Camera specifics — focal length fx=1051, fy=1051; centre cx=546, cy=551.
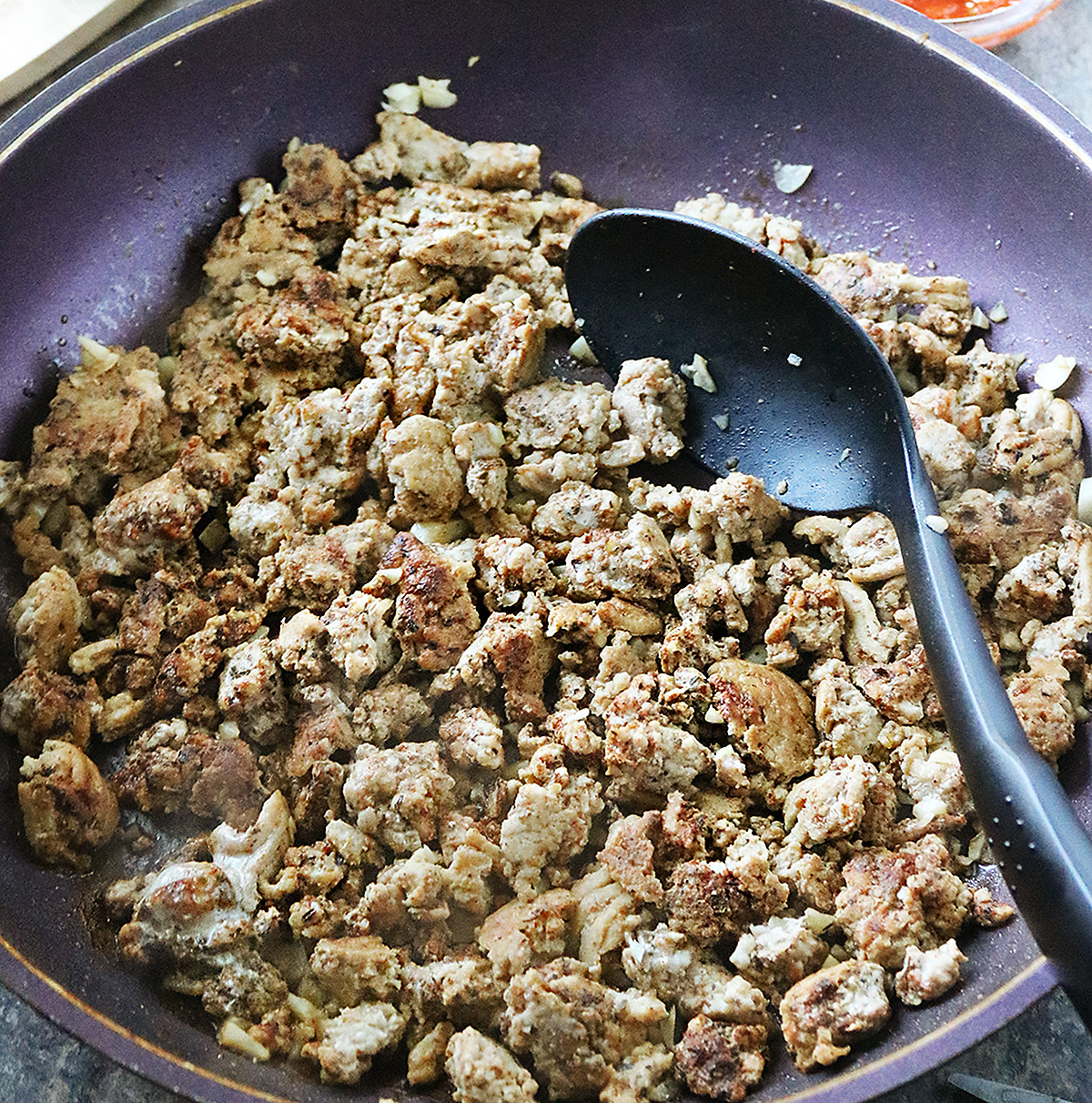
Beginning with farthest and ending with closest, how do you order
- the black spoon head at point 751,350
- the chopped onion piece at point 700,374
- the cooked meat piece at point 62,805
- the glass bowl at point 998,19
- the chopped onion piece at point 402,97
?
the glass bowl at point 998,19 → the chopped onion piece at point 402,97 → the chopped onion piece at point 700,374 → the black spoon head at point 751,350 → the cooked meat piece at point 62,805

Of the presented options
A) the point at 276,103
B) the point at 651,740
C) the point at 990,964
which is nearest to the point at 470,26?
the point at 276,103

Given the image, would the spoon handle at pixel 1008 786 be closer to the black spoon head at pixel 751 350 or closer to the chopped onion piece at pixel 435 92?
the black spoon head at pixel 751 350

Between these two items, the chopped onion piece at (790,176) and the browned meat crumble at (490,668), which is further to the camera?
the chopped onion piece at (790,176)

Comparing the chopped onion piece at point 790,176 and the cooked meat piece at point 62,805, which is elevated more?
the cooked meat piece at point 62,805

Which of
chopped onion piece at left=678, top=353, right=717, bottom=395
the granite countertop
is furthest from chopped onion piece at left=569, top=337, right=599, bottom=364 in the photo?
the granite countertop

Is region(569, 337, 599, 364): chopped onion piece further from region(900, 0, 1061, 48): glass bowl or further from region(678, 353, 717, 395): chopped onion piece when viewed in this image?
region(900, 0, 1061, 48): glass bowl

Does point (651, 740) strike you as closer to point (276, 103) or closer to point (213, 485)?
point (213, 485)

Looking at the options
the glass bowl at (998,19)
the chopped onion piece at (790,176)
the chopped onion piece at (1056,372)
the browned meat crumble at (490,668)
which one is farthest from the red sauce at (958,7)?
the chopped onion piece at (1056,372)

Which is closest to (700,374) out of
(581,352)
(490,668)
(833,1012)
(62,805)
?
(581,352)
